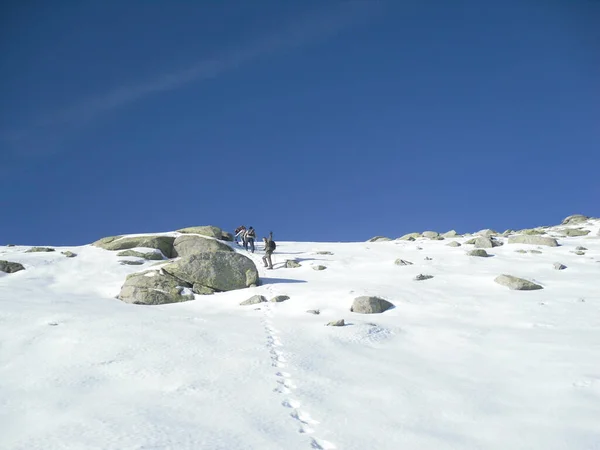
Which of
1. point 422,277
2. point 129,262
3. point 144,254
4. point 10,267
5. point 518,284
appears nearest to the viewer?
point 518,284

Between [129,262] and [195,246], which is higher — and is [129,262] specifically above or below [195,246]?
below

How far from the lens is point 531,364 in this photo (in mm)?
10672

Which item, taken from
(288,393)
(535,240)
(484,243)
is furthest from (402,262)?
(288,393)

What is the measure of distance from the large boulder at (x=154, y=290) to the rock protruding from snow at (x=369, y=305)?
24.4 ft

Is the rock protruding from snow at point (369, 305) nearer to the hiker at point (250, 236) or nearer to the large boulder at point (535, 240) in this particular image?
the hiker at point (250, 236)

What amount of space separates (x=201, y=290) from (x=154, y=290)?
7.64ft

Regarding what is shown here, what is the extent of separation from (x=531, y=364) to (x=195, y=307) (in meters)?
12.2

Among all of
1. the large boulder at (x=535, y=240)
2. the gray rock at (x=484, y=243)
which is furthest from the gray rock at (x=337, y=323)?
the large boulder at (x=535, y=240)

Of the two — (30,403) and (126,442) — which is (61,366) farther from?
(126,442)

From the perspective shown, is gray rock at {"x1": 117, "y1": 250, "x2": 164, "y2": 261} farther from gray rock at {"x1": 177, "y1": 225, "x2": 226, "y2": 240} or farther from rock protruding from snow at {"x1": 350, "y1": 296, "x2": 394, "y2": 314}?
rock protruding from snow at {"x1": 350, "y1": 296, "x2": 394, "y2": 314}

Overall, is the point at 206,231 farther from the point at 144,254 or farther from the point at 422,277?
the point at 422,277

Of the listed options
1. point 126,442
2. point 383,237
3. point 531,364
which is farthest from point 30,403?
point 383,237

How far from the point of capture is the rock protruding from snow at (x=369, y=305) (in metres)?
16.1

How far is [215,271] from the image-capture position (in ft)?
69.1
